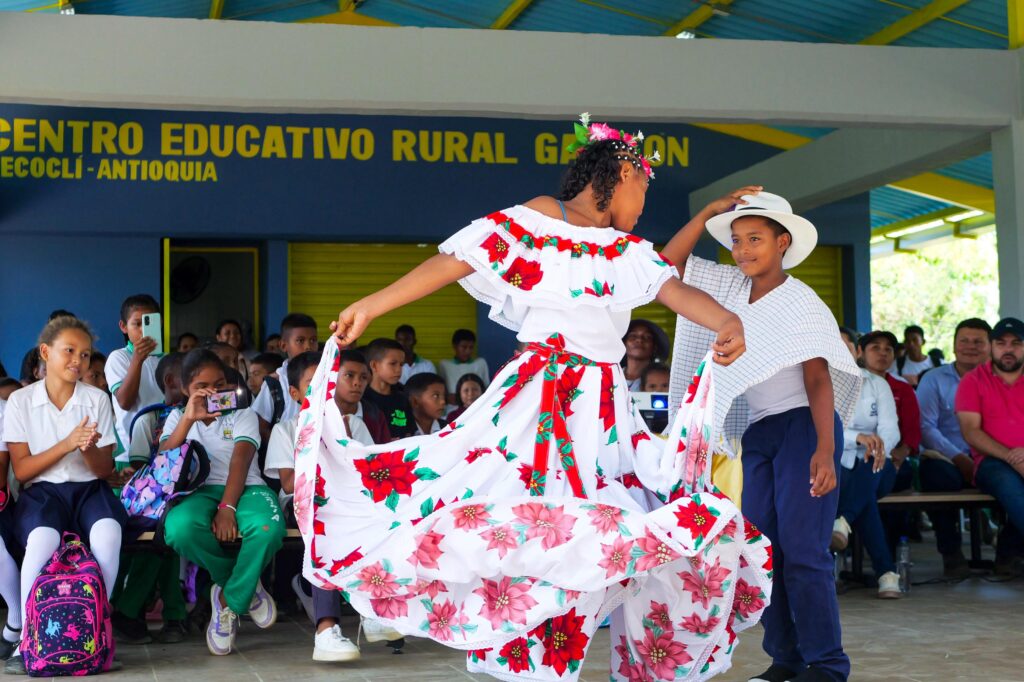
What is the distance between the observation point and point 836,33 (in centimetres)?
986

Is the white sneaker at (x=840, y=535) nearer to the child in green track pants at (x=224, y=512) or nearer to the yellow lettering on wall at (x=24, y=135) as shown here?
the child in green track pants at (x=224, y=512)

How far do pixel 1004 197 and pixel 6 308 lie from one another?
8511mm

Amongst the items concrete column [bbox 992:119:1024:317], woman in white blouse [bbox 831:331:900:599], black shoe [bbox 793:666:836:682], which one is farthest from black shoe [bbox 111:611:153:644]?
concrete column [bbox 992:119:1024:317]

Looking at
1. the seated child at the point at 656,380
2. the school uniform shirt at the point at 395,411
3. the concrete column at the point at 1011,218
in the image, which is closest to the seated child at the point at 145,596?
the school uniform shirt at the point at 395,411

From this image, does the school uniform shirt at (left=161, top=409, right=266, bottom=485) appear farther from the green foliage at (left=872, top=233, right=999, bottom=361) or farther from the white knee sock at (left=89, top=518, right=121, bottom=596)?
the green foliage at (left=872, top=233, right=999, bottom=361)

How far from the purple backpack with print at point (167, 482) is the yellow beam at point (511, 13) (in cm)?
684

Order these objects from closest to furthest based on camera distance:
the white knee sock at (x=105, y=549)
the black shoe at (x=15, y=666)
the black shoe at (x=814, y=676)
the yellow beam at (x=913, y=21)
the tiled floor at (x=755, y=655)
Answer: the black shoe at (x=814, y=676)
the tiled floor at (x=755, y=655)
the black shoe at (x=15, y=666)
the white knee sock at (x=105, y=549)
the yellow beam at (x=913, y=21)

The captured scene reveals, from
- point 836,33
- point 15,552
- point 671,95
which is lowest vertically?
point 15,552

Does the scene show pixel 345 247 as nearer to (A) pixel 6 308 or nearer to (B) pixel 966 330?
(A) pixel 6 308

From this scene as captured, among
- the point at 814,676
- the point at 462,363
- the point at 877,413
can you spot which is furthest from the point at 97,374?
the point at 462,363

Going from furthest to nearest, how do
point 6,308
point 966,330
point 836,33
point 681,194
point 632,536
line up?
1. point 681,194
2. point 6,308
3. point 836,33
4. point 966,330
5. point 632,536

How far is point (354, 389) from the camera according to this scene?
17.8 ft

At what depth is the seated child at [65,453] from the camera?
490 centimetres

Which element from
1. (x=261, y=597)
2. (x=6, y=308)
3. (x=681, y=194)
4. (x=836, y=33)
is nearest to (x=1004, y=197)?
(x=836, y=33)
